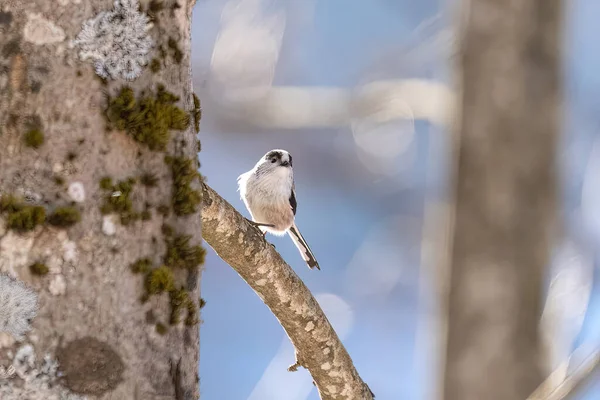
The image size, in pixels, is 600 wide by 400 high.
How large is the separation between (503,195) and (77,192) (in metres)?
1.77

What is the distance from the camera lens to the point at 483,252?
8.93 ft

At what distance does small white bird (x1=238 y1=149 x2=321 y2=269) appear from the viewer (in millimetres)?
4383

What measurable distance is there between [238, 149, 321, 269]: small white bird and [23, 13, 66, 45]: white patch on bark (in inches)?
116

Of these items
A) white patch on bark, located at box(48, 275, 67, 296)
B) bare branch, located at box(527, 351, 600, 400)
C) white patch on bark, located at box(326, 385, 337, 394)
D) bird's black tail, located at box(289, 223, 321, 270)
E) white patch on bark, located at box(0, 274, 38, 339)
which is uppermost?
bird's black tail, located at box(289, 223, 321, 270)

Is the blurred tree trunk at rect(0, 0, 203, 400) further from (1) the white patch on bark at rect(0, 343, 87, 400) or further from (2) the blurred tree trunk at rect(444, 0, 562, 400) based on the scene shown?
(2) the blurred tree trunk at rect(444, 0, 562, 400)

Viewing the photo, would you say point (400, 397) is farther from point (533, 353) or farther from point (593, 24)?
point (533, 353)

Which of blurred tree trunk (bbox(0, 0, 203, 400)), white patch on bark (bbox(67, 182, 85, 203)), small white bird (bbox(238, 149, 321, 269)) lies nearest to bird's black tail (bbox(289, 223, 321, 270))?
small white bird (bbox(238, 149, 321, 269))

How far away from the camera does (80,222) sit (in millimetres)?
1286

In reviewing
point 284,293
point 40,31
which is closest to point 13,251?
point 40,31

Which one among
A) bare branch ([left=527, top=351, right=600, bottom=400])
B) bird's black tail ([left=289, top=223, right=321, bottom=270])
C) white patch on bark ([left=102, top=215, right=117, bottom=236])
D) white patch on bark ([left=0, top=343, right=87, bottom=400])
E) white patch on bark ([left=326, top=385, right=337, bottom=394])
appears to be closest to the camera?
bare branch ([left=527, top=351, right=600, bottom=400])

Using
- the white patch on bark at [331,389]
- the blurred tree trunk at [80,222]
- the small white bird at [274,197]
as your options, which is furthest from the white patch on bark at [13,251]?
the small white bird at [274,197]

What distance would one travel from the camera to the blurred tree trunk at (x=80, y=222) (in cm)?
124

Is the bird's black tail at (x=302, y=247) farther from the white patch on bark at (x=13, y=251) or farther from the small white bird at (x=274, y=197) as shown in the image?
the white patch on bark at (x=13, y=251)

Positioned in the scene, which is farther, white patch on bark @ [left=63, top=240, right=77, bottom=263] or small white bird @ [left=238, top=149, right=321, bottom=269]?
small white bird @ [left=238, top=149, right=321, bottom=269]
